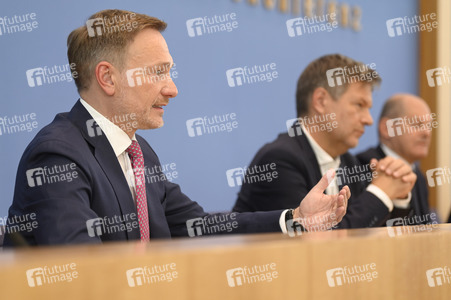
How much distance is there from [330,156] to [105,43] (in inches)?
44.8

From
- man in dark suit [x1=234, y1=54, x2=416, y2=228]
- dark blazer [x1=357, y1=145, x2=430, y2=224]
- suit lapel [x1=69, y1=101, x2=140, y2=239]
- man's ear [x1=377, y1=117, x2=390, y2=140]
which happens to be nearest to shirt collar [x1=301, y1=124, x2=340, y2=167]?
man in dark suit [x1=234, y1=54, x2=416, y2=228]

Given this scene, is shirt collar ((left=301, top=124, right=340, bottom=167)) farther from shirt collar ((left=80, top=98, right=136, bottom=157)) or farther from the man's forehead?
shirt collar ((left=80, top=98, right=136, bottom=157))

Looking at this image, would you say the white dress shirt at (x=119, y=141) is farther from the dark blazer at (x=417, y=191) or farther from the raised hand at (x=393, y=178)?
the dark blazer at (x=417, y=191)

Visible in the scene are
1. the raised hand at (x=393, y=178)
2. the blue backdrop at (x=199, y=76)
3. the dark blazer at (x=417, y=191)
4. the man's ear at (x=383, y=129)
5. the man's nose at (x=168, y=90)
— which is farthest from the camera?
the man's ear at (x=383, y=129)

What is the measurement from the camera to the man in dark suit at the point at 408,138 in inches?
122

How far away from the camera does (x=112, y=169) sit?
1598mm

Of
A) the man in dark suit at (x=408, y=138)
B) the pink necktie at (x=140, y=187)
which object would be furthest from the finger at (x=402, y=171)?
the pink necktie at (x=140, y=187)

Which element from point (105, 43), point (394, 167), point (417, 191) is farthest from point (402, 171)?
point (105, 43)

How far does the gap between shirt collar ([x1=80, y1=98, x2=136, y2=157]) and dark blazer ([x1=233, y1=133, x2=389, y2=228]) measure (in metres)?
0.80

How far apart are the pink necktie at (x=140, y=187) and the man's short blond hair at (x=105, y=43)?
0.82 ft

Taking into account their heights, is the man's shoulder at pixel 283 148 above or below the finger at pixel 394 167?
above

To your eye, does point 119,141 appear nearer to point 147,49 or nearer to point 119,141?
point 119,141

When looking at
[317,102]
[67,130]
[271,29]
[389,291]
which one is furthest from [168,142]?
[389,291]

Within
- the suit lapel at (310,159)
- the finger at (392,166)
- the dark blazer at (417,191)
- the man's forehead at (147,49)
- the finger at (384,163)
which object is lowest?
the dark blazer at (417,191)
